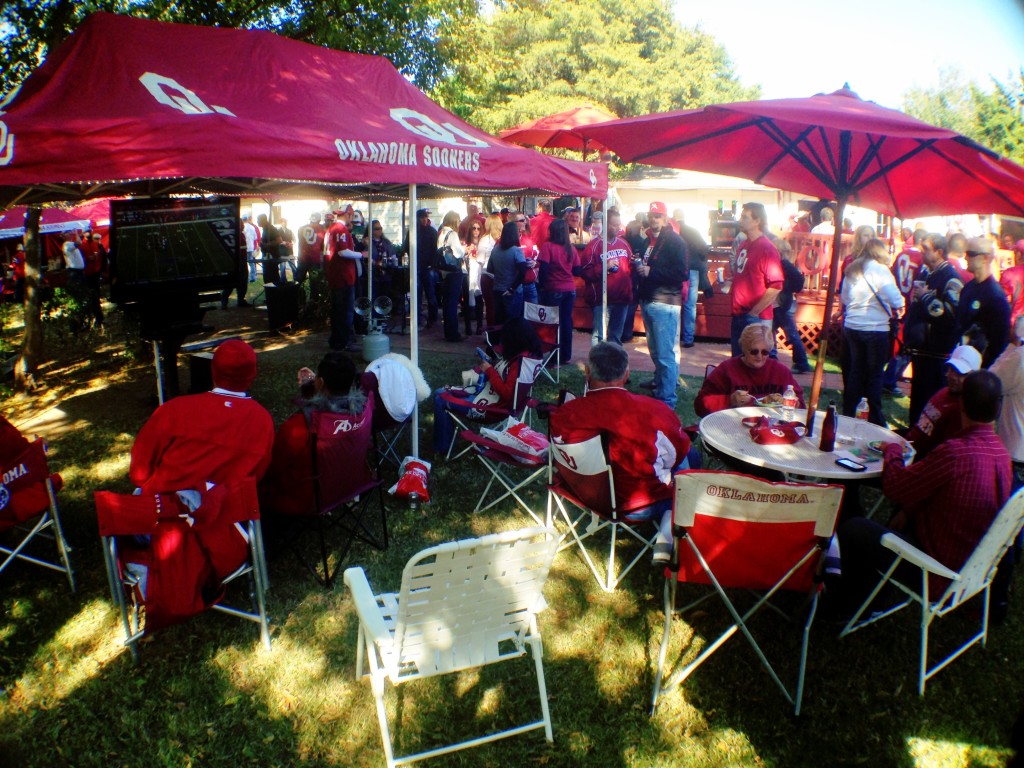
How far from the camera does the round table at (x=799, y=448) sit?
3604 millimetres

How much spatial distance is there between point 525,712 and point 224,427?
6.35 ft

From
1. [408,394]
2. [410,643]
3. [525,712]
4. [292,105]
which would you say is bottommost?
[525,712]

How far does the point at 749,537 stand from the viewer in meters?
2.97

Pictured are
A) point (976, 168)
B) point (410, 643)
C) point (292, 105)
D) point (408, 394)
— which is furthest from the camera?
point (408, 394)

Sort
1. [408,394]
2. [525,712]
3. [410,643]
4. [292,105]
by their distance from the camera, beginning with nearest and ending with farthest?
[410,643], [525,712], [292,105], [408,394]

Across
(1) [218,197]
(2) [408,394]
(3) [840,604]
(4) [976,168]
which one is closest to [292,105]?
(2) [408,394]

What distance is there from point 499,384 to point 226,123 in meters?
2.79

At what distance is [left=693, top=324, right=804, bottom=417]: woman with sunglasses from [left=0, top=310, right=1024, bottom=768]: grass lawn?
1.39m

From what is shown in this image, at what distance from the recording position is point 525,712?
3.03 metres

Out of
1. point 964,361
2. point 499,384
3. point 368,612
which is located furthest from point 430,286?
point 368,612

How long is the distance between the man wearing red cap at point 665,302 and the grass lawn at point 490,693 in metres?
3.21

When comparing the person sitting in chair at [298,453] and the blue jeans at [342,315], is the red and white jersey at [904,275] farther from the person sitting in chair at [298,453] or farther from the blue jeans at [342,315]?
the person sitting in chair at [298,453]

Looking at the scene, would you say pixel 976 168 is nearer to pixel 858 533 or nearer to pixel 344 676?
pixel 858 533

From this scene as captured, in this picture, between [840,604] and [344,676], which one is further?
[840,604]
